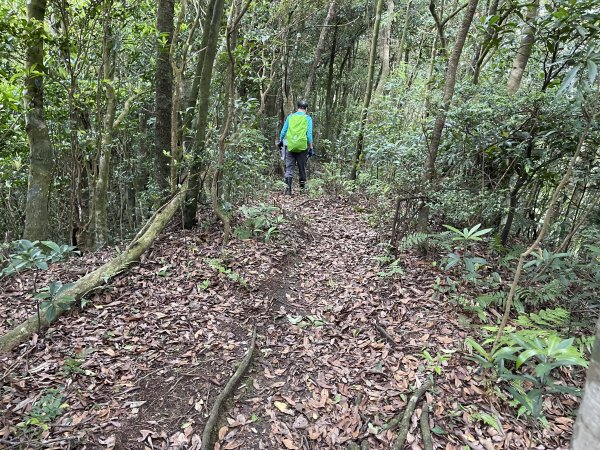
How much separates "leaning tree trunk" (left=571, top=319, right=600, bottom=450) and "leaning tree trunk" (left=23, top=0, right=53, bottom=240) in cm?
691

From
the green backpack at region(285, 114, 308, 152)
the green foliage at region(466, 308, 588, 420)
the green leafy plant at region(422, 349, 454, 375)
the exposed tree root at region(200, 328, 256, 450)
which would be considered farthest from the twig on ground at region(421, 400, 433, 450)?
the green backpack at region(285, 114, 308, 152)

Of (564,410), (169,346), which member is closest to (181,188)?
(169,346)

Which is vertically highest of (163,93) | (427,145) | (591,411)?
(163,93)

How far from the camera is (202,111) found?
19.1 ft

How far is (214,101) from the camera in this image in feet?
23.6

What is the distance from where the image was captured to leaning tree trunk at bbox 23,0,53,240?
18.2 ft

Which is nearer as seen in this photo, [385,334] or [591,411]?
[591,411]

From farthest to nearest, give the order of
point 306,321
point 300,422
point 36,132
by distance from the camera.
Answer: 1. point 36,132
2. point 306,321
3. point 300,422

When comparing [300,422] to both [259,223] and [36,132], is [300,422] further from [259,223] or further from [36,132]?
[36,132]

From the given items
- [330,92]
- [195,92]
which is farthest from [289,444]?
[330,92]

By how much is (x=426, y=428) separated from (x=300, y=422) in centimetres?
113

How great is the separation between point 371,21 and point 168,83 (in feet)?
40.3

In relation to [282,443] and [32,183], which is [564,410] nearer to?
[282,443]

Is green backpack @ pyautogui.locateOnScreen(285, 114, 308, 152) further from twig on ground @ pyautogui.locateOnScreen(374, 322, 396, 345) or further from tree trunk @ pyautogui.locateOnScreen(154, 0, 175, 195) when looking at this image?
twig on ground @ pyautogui.locateOnScreen(374, 322, 396, 345)
